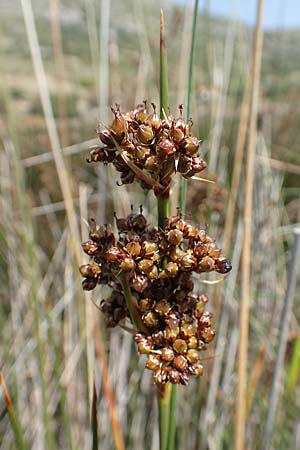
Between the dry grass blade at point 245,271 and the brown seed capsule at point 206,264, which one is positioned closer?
the brown seed capsule at point 206,264

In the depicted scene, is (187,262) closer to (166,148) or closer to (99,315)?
(166,148)

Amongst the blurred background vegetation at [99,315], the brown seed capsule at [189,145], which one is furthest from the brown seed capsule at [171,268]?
the blurred background vegetation at [99,315]

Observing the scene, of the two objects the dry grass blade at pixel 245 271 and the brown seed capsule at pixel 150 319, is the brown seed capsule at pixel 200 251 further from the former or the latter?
the dry grass blade at pixel 245 271

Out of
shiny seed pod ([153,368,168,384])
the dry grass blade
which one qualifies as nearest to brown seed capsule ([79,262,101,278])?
shiny seed pod ([153,368,168,384])

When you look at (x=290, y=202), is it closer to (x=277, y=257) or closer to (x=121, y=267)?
(x=277, y=257)

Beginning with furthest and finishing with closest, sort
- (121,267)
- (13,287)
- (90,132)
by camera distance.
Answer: (90,132) < (13,287) < (121,267)

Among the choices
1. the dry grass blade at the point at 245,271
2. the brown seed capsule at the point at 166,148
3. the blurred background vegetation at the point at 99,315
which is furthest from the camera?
the blurred background vegetation at the point at 99,315

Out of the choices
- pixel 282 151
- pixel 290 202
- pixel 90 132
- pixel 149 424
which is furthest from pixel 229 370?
pixel 90 132
